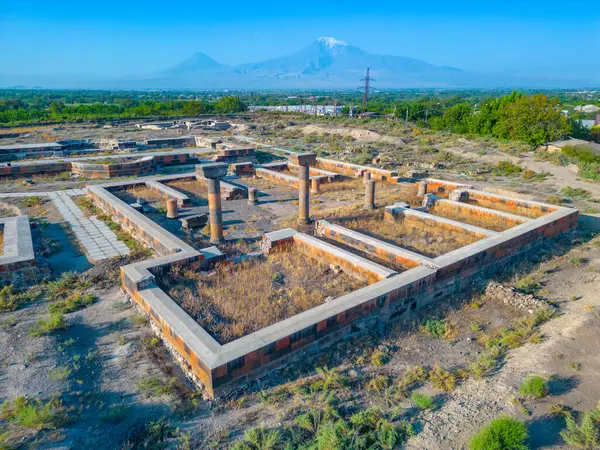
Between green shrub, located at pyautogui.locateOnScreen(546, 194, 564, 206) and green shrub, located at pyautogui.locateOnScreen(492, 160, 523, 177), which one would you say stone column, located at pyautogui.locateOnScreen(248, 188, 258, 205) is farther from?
green shrub, located at pyautogui.locateOnScreen(492, 160, 523, 177)

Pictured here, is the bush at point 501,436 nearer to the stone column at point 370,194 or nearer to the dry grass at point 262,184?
the stone column at point 370,194

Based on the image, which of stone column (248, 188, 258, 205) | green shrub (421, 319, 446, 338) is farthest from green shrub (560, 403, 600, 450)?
stone column (248, 188, 258, 205)

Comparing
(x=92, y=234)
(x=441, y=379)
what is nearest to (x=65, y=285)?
(x=92, y=234)

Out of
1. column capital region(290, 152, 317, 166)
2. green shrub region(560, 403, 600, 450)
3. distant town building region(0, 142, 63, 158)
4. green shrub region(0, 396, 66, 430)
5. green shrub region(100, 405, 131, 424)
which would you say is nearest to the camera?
green shrub region(560, 403, 600, 450)

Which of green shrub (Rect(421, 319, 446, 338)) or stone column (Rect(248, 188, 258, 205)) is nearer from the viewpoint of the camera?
Answer: green shrub (Rect(421, 319, 446, 338))

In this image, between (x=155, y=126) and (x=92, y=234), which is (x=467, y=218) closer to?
(x=92, y=234)

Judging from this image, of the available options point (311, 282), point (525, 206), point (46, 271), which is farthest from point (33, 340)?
point (525, 206)

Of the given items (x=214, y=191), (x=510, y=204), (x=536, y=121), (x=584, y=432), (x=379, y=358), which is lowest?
(x=379, y=358)
